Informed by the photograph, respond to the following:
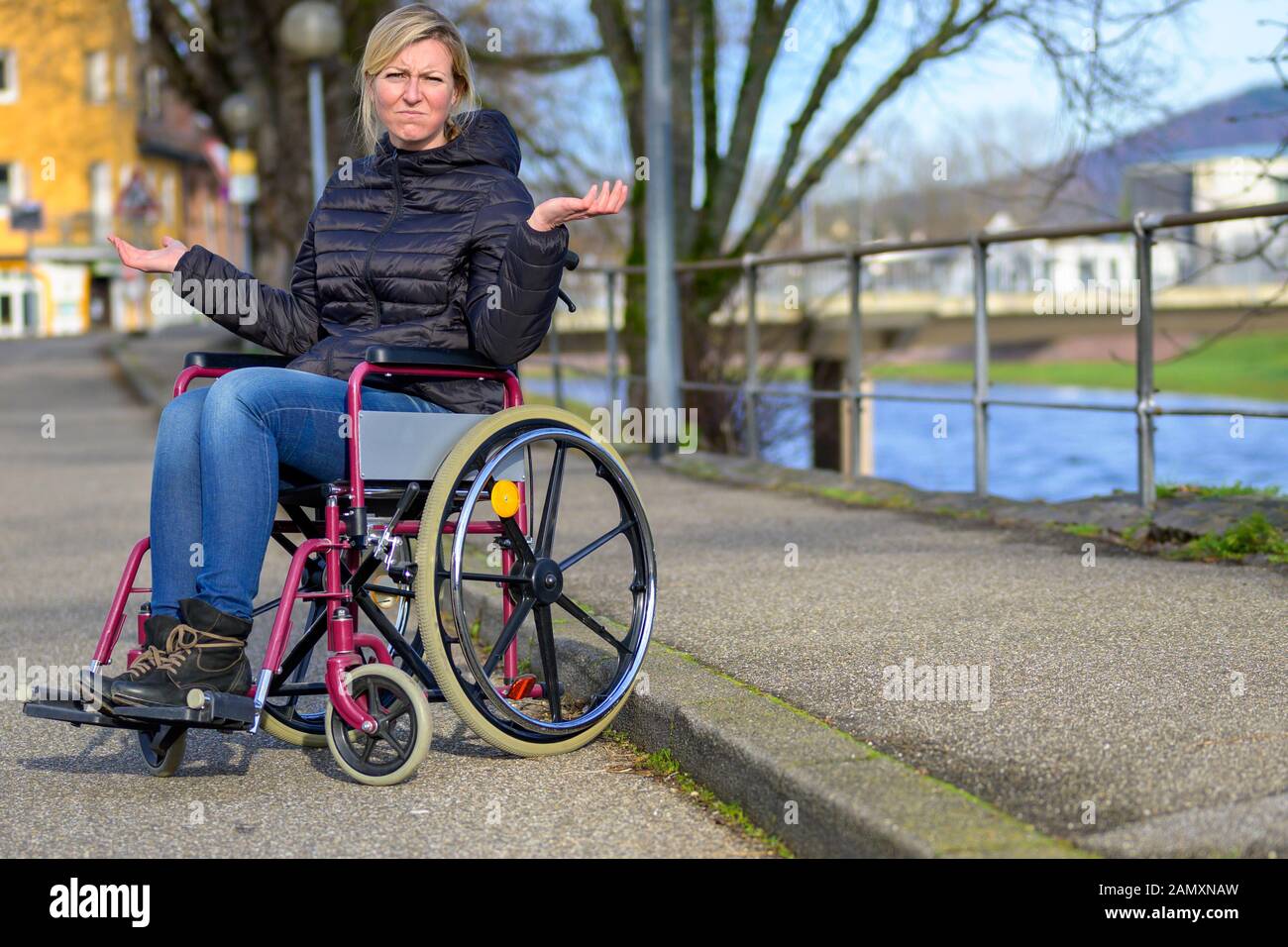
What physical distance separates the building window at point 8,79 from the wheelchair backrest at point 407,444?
5632cm

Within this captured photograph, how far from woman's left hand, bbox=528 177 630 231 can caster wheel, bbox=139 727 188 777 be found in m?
1.32

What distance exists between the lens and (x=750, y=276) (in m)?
10.6

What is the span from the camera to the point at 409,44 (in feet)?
13.2

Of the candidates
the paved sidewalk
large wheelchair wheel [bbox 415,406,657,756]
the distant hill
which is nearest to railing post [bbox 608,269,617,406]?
the distant hill

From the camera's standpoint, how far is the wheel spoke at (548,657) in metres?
3.83

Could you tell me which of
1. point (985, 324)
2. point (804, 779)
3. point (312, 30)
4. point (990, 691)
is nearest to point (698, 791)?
point (804, 779)

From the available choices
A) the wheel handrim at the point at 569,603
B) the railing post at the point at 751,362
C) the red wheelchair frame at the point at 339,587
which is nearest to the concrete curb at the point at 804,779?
the wheel handrim at the point at 569,603

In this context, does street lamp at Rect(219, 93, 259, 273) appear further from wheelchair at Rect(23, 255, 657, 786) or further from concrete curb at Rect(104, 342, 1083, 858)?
concrete curb at Rect(104, 342, 1083, 858)

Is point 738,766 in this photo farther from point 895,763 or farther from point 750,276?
point 750,276

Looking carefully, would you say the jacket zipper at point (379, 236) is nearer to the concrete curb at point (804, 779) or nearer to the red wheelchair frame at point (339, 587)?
the red wheelchair frame at point (339, 587)

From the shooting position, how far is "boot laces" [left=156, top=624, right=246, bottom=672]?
3.37 meters

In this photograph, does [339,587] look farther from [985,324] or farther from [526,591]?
[985,324]
